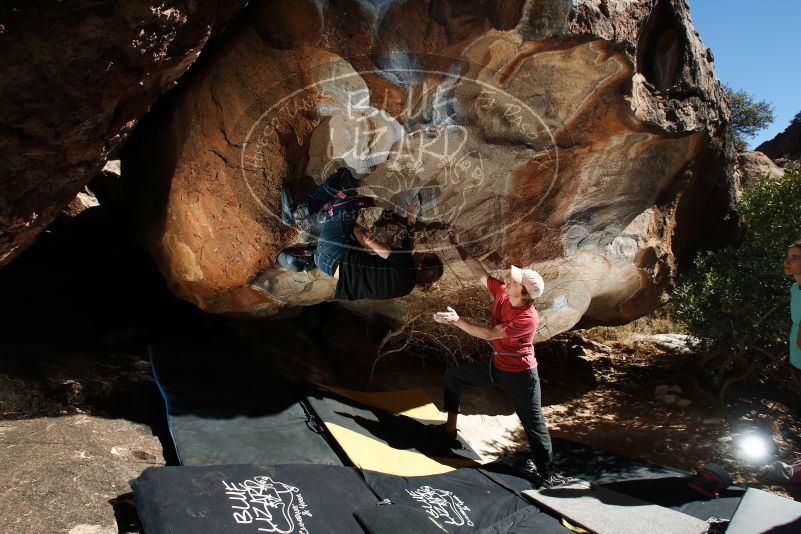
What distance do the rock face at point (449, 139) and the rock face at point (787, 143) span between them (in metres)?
10.8

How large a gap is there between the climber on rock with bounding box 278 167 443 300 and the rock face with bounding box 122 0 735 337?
0.09 m

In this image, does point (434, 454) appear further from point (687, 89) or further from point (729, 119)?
point (729, 119)

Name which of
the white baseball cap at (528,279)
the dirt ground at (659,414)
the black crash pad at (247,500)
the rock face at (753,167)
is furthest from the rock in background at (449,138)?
the rock face at (753,167)

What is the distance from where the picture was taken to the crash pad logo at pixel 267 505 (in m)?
2.28

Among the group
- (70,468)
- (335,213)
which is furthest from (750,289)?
(70,468)

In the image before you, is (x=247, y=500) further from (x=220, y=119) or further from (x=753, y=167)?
(x=753, y=167)

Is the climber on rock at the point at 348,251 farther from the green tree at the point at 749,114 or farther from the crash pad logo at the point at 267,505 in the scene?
the green tree at the point at 749,114

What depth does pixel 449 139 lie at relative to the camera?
11.7ft

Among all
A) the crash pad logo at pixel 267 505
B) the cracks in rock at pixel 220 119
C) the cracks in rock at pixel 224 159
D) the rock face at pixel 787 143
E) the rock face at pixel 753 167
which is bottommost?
the crash pad logo at pixel 267 505

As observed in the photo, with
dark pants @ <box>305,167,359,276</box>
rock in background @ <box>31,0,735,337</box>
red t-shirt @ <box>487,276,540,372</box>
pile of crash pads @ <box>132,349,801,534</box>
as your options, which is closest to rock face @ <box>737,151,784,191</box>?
rock in background @ <box>31,0,735,337</box>

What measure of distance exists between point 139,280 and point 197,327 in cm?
105

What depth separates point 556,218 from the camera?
155 inches

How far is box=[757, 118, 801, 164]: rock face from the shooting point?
42.6 ft

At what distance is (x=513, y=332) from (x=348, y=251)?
1.19m
